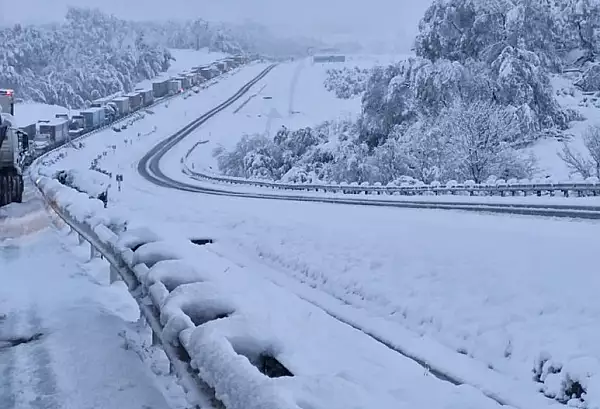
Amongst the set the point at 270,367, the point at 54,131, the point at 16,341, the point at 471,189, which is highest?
the point at 270,367

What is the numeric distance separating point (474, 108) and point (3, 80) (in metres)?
112

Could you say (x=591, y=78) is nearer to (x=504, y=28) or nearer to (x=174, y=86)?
(x=504, y=28)

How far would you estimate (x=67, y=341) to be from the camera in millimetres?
8359

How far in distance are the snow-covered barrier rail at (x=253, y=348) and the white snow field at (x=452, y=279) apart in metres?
1.58

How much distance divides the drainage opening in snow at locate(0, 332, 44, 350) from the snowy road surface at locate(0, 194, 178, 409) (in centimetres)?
1

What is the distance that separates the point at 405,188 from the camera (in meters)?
40.2

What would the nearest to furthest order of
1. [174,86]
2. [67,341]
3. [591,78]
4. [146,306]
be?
[146,306] < [67,341] < [591,78] < [174,86]

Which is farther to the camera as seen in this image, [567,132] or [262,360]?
[567,132]

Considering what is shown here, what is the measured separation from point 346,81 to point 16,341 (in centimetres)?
14442

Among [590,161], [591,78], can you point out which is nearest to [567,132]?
[591,78]

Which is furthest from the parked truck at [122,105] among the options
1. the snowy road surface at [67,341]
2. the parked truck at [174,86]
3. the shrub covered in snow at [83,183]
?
the snowy road surface at [67,341]

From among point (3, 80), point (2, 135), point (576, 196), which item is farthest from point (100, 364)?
point (3, 80)

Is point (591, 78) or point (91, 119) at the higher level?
A: point (591, 78)

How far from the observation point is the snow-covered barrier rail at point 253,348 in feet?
16.8
